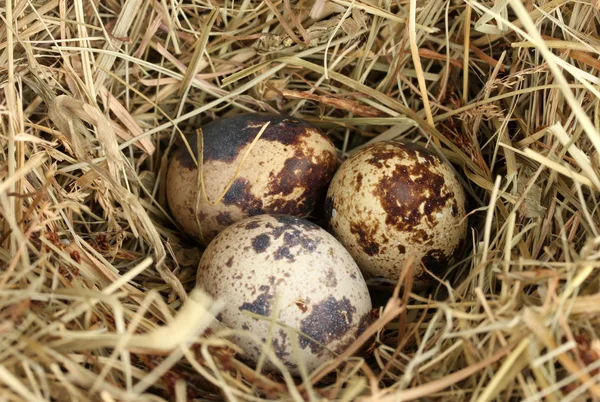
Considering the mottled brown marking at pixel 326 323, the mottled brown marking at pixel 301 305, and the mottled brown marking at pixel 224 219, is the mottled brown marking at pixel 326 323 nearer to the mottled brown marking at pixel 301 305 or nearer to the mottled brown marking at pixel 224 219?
the mottled brown marking at pixel 301 305

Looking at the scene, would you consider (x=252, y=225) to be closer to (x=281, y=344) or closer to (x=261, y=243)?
(x=261, y=243)

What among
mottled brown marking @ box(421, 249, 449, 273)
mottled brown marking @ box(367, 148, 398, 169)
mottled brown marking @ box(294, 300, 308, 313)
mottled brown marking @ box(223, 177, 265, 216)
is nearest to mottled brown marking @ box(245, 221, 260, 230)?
mottled brown marking @ box(223, 177, 265, 216)

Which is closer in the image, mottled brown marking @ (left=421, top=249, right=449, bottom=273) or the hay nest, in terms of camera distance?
the hay nest

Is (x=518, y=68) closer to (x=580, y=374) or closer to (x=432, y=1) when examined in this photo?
(x=432, y=1)

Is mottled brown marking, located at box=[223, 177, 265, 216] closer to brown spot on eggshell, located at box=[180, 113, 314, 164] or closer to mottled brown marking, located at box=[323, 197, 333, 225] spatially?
brown spot on eggshell, located at box=[180, 113, 314, 164]

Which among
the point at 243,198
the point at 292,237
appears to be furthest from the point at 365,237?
the point at 243,198

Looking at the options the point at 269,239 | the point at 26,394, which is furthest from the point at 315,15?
the point at 26,394
